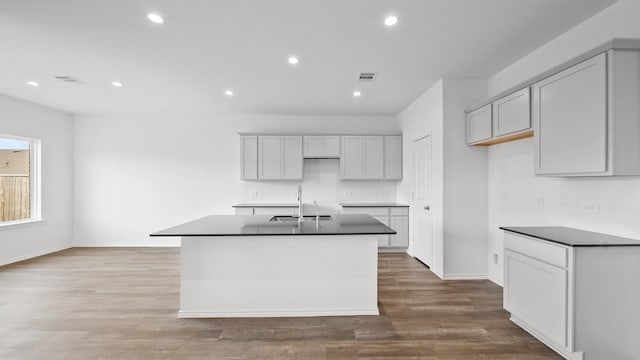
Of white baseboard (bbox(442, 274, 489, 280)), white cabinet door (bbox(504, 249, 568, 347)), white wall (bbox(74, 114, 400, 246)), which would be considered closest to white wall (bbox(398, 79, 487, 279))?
white baseboard (bbox(442, 274, 489, 280))

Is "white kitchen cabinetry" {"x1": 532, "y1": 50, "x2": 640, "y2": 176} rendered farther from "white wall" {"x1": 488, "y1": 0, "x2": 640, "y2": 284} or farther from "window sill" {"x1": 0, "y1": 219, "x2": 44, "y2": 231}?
"window sill" {"x1": 0, "y1": 219, "x2": 44, "y2": 231}

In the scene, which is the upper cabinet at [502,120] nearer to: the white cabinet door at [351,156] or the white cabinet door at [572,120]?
the white cabinet door at [572,120]

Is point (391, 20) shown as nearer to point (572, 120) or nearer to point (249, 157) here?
point (572, 120)

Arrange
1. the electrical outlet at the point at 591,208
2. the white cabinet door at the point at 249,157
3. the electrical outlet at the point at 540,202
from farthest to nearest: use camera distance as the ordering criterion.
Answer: the white cabinet door at the point at 249,157 < the electrical outlet at the point at 540,202 < the electrical outlet at the point at 591,208

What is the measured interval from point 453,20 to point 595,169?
1648 mm

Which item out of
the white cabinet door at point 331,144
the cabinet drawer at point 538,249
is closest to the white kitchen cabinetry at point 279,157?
the white cabinet door at point 331,144

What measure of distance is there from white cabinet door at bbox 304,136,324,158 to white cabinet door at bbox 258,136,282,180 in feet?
1.69

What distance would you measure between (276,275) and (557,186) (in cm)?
293

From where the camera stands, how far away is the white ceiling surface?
100 inches

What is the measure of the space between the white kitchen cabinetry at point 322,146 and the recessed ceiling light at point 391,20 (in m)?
3.47

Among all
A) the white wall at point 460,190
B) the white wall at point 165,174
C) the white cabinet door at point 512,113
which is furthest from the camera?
the white wall at point 165,174

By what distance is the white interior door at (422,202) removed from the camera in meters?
4.82

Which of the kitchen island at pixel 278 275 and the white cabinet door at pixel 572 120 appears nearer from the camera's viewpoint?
the white cabinet door at pixel 572 120

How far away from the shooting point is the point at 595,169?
2340mm
